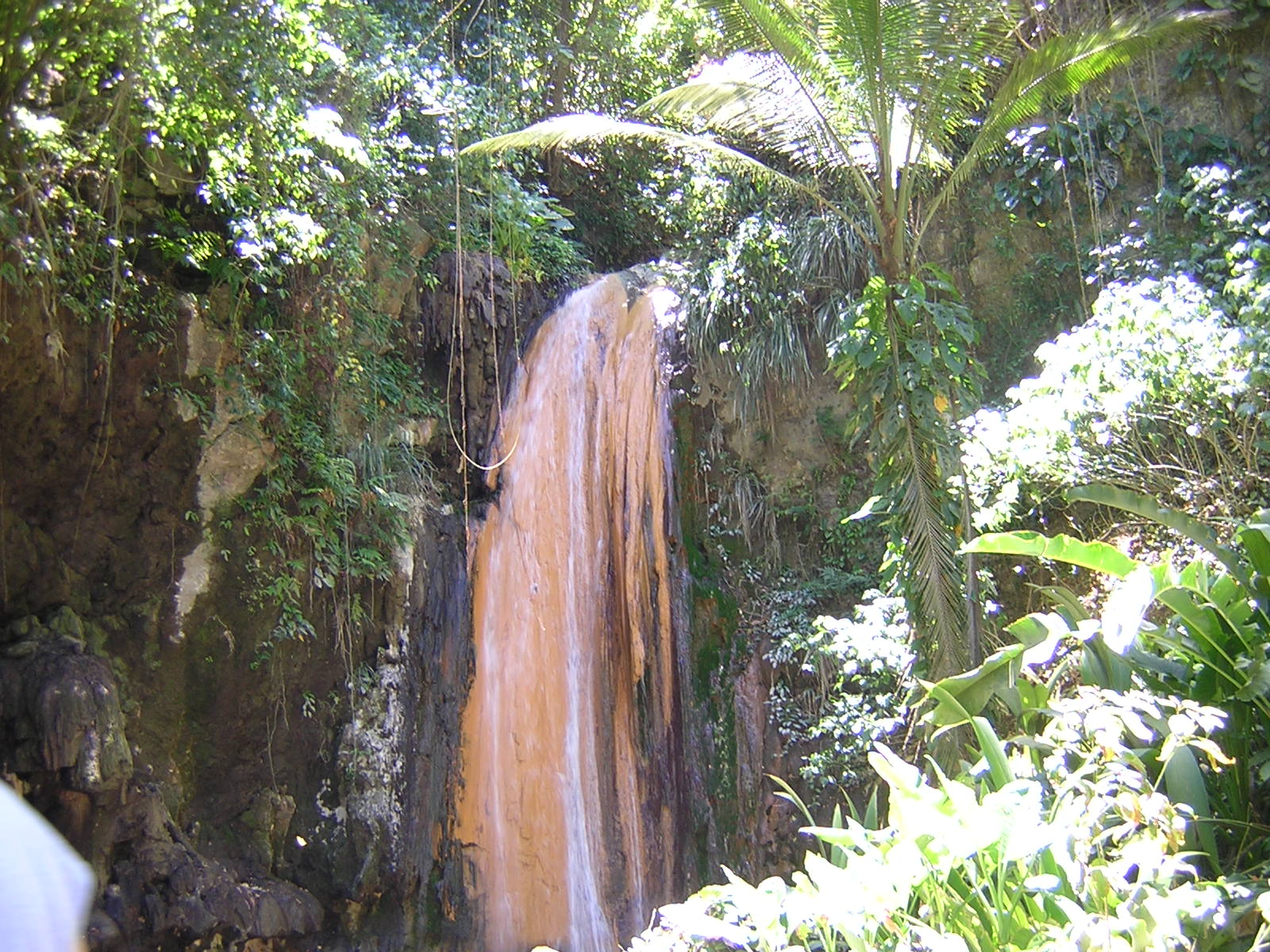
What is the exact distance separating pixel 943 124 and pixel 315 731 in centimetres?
633

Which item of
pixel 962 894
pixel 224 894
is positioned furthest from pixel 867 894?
pixel 224 894

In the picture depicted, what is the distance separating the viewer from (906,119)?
661cm

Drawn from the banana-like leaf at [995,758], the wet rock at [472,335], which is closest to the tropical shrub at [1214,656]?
the banana-like leaf at [995,758]

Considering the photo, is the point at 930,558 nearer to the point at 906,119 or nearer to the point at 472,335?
the point at 906,119

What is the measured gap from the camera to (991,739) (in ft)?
13.1

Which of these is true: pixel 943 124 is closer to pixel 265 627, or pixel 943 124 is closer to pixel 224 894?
pixel 265 627

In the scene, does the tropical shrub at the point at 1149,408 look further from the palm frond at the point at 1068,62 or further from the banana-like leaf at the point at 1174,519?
the palm frond at the point at 1068,62

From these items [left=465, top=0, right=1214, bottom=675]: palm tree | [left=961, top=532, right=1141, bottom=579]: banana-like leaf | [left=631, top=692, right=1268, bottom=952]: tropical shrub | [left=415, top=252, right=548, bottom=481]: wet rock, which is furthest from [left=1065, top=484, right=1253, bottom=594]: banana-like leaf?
[left=415, top=252, right=548, bottom=481]: wet rock

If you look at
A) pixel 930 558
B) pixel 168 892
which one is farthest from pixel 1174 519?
pixel 168 892

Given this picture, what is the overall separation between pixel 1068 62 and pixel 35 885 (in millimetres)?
6276

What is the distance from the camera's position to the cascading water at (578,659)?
29.8 feet

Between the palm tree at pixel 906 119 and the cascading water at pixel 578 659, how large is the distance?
3.79 metres

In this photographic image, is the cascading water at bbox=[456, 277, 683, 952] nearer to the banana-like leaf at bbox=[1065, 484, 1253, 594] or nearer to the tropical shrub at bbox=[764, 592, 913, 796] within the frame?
the tropical shrub at bbox=[764, 592, 913, 796]

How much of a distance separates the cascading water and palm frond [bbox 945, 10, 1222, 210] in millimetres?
4566
